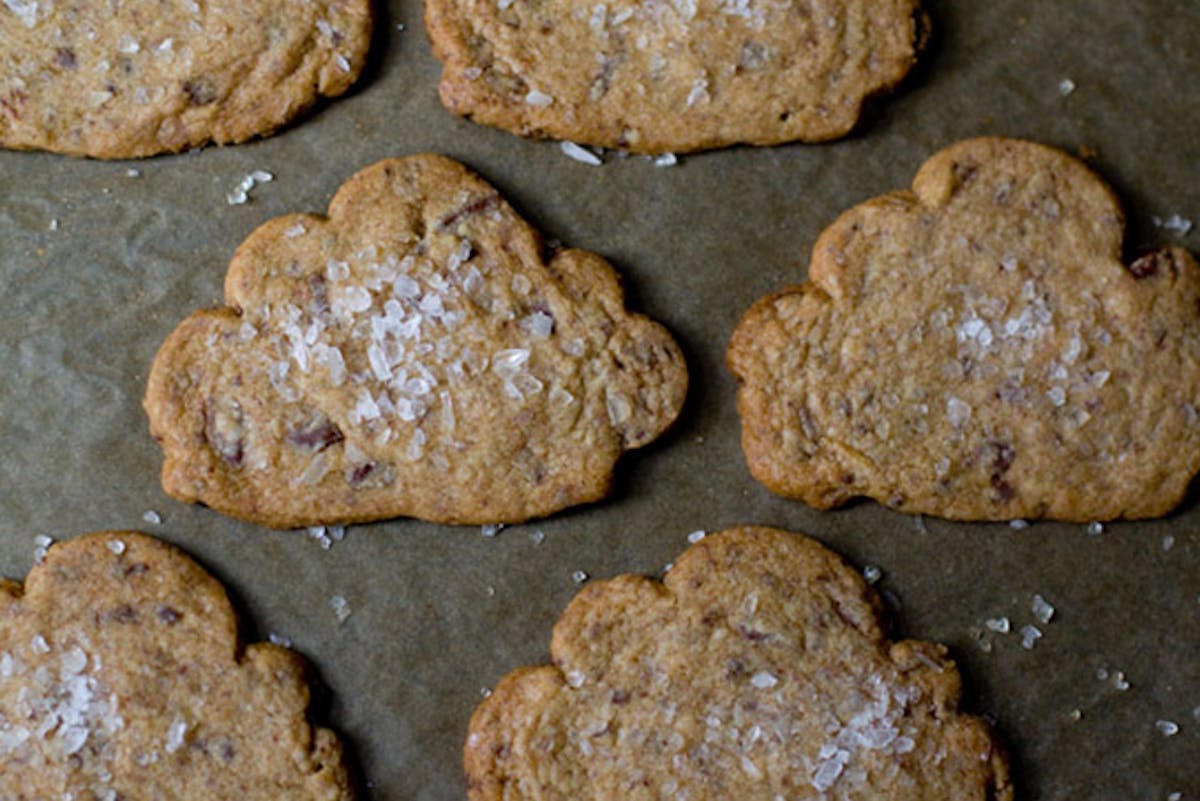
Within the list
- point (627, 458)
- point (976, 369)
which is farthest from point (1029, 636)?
point (627, 458)

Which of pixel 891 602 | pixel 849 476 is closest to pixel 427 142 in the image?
pixel 849 476

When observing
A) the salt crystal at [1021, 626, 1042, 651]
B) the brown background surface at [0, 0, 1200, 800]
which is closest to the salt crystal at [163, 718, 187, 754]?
the brown background surface at [0, 0, 1200, 800]

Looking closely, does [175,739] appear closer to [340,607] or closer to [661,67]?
[340,607]

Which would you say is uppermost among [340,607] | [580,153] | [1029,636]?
[580,153]

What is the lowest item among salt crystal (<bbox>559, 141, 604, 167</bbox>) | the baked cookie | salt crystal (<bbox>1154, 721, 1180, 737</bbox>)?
the baked cookie

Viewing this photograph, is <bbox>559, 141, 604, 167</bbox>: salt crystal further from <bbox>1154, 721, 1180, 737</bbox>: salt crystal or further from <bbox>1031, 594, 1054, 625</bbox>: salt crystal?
<bbox>1154, 721, 1180, 737</bbox>: salt crystal

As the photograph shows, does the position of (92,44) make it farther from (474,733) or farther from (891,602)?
(891,602)

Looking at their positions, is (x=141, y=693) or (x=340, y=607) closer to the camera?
(x=141, y=693)
